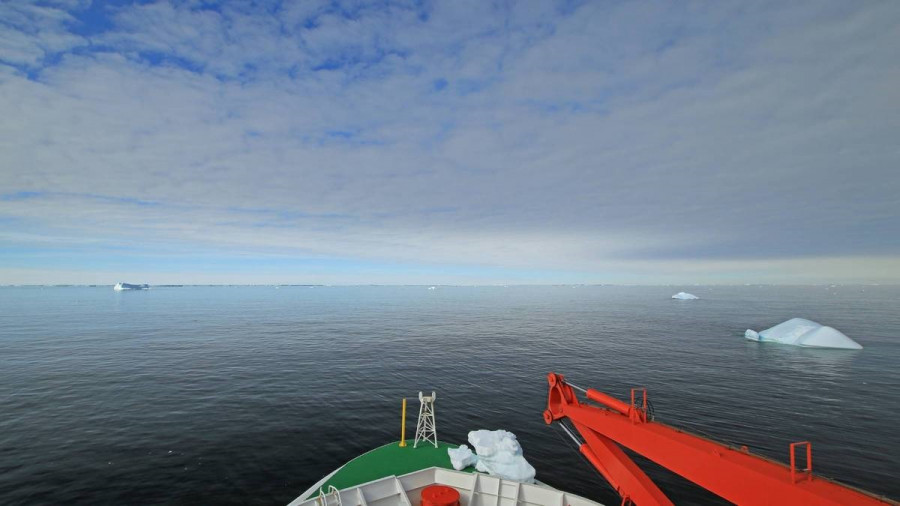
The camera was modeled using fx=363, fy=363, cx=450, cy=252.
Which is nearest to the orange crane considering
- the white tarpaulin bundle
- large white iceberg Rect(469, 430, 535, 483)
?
large white iceberg Rect(469, 430, 535, 483)

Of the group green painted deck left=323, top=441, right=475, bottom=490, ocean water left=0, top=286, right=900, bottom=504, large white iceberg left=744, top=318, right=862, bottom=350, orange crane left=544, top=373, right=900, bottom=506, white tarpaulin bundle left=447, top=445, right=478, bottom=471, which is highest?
orange crane left=544, top=373, right=900, bottom=506

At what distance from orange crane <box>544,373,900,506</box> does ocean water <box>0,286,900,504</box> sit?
9.08 metres

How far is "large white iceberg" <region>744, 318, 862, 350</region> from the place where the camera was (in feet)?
224

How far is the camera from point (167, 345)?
66.4 meters

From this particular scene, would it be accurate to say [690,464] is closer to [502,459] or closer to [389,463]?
[502,459]

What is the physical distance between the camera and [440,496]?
1580 centimetres

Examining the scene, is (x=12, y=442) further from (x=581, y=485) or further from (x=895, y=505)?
(x=895, y=505)

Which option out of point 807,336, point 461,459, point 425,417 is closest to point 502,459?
point 461,459

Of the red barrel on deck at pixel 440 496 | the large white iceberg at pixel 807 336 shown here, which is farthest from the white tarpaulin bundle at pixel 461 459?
the large white iceberg at pixel 807 336

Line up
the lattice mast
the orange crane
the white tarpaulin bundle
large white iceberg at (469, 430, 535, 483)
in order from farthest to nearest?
the lattice mast < the white tarpaulin bundle < large white iceberg at (469, 430, 535, 483) < the orange crane

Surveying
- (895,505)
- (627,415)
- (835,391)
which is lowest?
(835,391)

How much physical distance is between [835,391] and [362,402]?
185 ft

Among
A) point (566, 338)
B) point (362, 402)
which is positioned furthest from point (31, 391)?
point (566, 338)

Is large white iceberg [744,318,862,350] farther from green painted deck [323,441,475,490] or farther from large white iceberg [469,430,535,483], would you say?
green painted deck [323,441,475,490]
